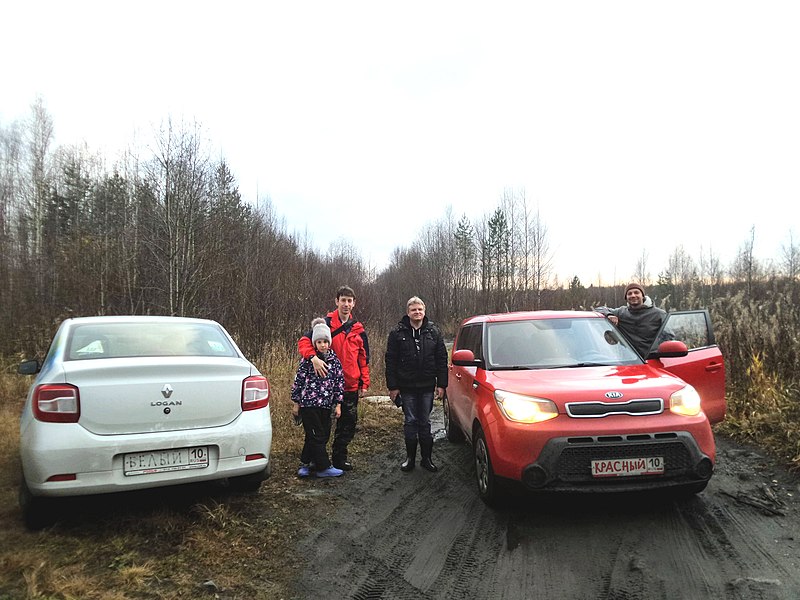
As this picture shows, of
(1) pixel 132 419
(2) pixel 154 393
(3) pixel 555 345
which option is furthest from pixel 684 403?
(1) pixel 132 419

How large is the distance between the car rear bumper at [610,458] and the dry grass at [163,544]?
1826mm

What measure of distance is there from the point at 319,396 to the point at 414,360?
1.07m

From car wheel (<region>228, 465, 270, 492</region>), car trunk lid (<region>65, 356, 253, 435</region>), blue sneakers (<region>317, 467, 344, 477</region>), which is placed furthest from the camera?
blue sneakers (<region>317, 467, 344, 477</region>)

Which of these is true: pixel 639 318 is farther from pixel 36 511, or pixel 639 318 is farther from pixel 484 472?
pixel 36 511

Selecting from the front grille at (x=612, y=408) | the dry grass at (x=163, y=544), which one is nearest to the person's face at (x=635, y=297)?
the front grille at (x=612, y=408)

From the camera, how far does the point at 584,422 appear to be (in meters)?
3.36

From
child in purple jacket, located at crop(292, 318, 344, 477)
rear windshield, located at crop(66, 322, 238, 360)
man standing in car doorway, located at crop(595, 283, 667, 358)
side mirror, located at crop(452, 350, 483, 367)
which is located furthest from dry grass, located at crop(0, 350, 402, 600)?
man standing in car doorway, located at crop(595, 283, 667, 358)

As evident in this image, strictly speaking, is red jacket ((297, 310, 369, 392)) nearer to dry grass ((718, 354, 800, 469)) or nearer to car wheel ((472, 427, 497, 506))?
car wheel ((472, 427, 497, 506))

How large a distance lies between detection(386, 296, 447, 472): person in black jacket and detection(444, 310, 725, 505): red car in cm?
55

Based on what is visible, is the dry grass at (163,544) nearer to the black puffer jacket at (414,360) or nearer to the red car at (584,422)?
the black puffer jacket at (414,360)

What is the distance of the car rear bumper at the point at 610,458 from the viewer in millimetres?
3273

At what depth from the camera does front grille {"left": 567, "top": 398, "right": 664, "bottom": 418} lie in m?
3.39

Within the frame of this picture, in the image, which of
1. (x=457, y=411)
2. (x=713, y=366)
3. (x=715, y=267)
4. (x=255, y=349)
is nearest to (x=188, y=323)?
(x=457, y=411)

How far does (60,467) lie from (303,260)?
15.8m
